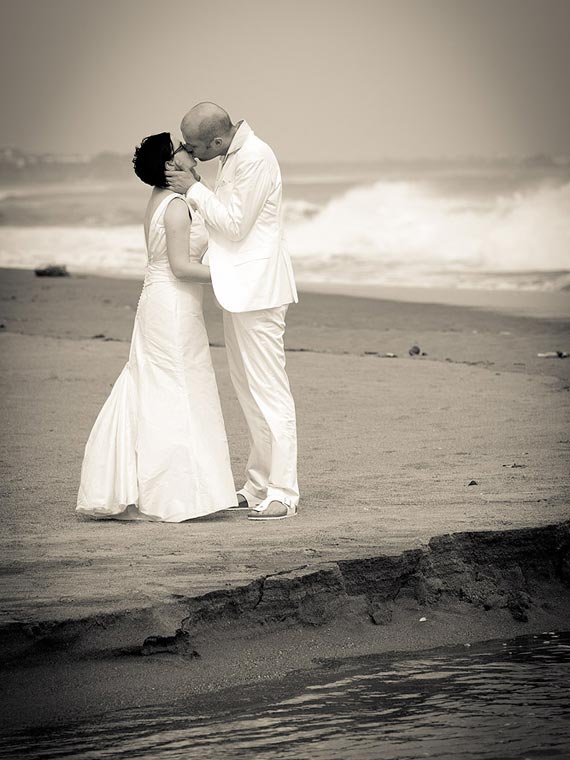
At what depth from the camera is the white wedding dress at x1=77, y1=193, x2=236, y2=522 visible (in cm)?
567

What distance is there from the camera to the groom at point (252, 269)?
548 centimetres

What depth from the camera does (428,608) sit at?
15.9 feet

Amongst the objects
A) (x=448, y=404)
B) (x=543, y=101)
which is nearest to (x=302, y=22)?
(x=543, y=101)

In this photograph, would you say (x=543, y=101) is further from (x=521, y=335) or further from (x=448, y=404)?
(x=448, y=404)

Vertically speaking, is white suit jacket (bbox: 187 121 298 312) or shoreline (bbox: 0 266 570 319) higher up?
shoreline (bbox: 0 266 570 319)

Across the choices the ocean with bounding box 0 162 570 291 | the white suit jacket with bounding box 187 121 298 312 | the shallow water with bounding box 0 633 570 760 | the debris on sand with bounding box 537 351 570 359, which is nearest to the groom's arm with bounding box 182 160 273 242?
the white suit jacket with bounding box 187 121 298 312

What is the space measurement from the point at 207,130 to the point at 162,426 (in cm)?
135

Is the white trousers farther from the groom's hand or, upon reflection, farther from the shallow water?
the shallow water

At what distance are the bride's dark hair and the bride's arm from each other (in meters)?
0.15

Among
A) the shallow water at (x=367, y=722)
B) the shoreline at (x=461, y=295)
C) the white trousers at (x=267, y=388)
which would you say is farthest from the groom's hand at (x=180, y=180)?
the shoreline at (x=461, y=295)

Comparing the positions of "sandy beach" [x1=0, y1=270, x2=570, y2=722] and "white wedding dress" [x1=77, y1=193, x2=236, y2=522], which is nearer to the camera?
"sandy beach" [x1=0, y1=270, x2=570, y2=722]

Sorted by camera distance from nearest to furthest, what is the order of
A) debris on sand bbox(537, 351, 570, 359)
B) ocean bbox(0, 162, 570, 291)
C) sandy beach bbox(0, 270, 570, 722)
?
sandy beach bbox(0, 270, 570, 722), debris on sand bbox(537, 351, 570, 359), ocean bbox(0, 162, 570, 291)

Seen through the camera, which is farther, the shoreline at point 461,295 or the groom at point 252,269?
the shoreline at point 461,295

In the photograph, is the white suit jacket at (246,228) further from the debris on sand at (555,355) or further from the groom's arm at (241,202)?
the debris on sand at (555,355)
